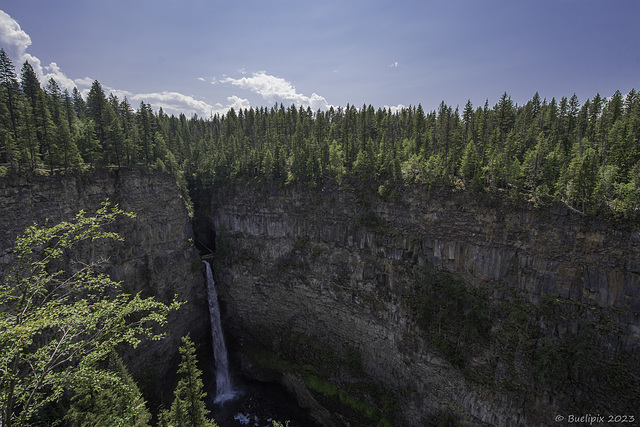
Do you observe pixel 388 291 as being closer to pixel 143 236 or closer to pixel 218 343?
pixel 218 343

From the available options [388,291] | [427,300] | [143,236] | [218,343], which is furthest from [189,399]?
[427,300]

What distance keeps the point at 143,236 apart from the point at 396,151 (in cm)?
3396

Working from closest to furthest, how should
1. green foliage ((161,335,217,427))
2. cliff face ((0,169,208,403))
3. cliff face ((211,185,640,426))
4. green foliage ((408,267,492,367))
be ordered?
1. green foliage ((161,335,217,427))
2. cliff face ((211,185,640,426))
3. cliff face ((0,169,208,403))
4. green foliage ((408,267,492,367))

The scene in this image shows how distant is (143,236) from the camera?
3506 centimetres

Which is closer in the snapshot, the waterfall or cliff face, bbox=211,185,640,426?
cliff face, bbox=211,185,640,426

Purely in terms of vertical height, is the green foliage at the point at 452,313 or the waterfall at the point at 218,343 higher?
the green foliage at the point at 452,313

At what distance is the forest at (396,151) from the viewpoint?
25797 millimetres

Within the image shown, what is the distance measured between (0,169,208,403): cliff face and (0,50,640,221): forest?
1.93 meters

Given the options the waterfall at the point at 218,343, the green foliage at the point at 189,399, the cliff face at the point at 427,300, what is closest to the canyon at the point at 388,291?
the cliff face at the point at 427,300

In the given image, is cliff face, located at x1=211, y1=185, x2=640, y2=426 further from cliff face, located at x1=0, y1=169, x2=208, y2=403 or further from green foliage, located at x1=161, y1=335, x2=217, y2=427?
green foliage, located at x1=161, y1=335, x2=217, y2=427

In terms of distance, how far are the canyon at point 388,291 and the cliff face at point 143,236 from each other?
0.15m

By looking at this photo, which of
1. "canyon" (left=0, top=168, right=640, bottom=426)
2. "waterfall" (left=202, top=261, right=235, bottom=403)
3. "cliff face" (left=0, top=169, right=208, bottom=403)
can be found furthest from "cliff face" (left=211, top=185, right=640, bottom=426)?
"cliff face" (left=0, top=169, right=208, bottom=403)

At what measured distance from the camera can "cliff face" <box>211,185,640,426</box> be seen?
22.9 metres

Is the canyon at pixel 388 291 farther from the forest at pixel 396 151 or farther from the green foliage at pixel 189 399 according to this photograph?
the green foliage at pixel 189 399
